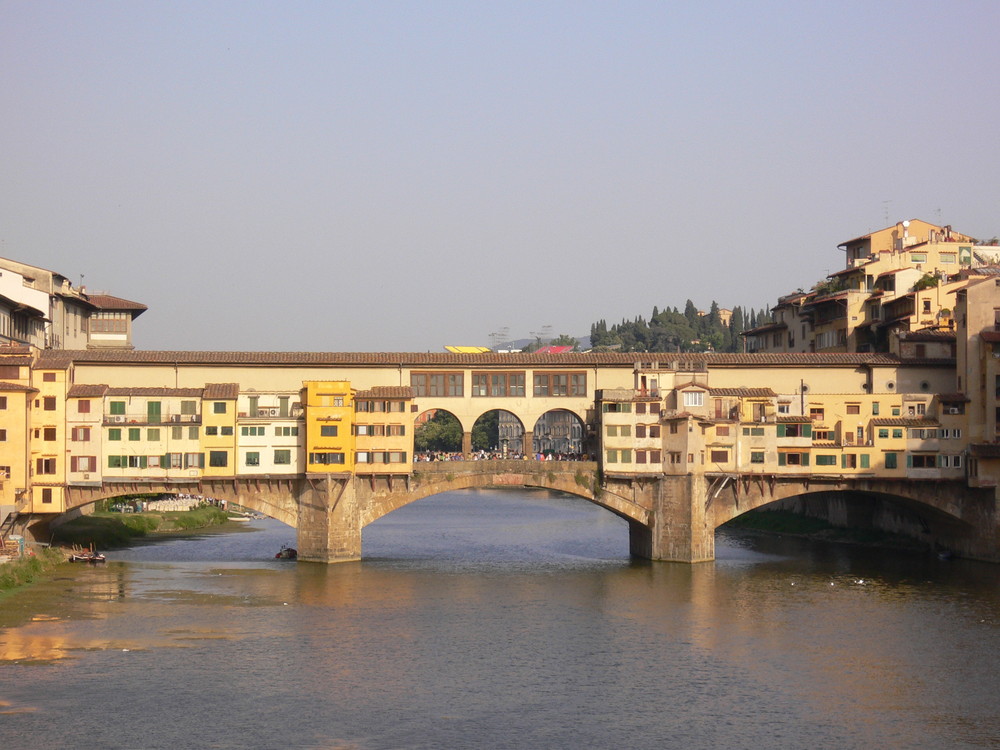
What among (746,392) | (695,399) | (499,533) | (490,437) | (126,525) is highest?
(746,392)

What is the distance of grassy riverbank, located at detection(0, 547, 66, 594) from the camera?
6262cm

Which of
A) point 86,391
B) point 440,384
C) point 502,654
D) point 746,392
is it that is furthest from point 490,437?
point 502,654

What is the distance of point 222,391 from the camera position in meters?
72.8

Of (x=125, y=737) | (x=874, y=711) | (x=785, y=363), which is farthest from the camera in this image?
(x=785, y=363)

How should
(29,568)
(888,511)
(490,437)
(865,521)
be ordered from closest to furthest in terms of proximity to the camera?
1. (29,568)
2. (888,511)
3. (865,521)
4. (490,437)

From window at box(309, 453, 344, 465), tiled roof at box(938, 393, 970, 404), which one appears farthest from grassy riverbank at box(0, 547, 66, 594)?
tiled roof at box(938, 393, 970, 404)

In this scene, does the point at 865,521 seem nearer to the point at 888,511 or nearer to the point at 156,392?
the point at 888,511

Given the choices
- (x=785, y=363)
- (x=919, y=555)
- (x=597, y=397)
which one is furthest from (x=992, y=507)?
(x=597, y=397)

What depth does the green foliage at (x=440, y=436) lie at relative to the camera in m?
176

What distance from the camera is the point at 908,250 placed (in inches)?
3782

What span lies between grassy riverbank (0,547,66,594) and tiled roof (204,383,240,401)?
1128 centimetres

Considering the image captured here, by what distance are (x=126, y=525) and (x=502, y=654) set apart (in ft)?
155

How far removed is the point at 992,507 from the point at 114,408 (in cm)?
4654

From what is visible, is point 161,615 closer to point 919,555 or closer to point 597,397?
point 597,397
